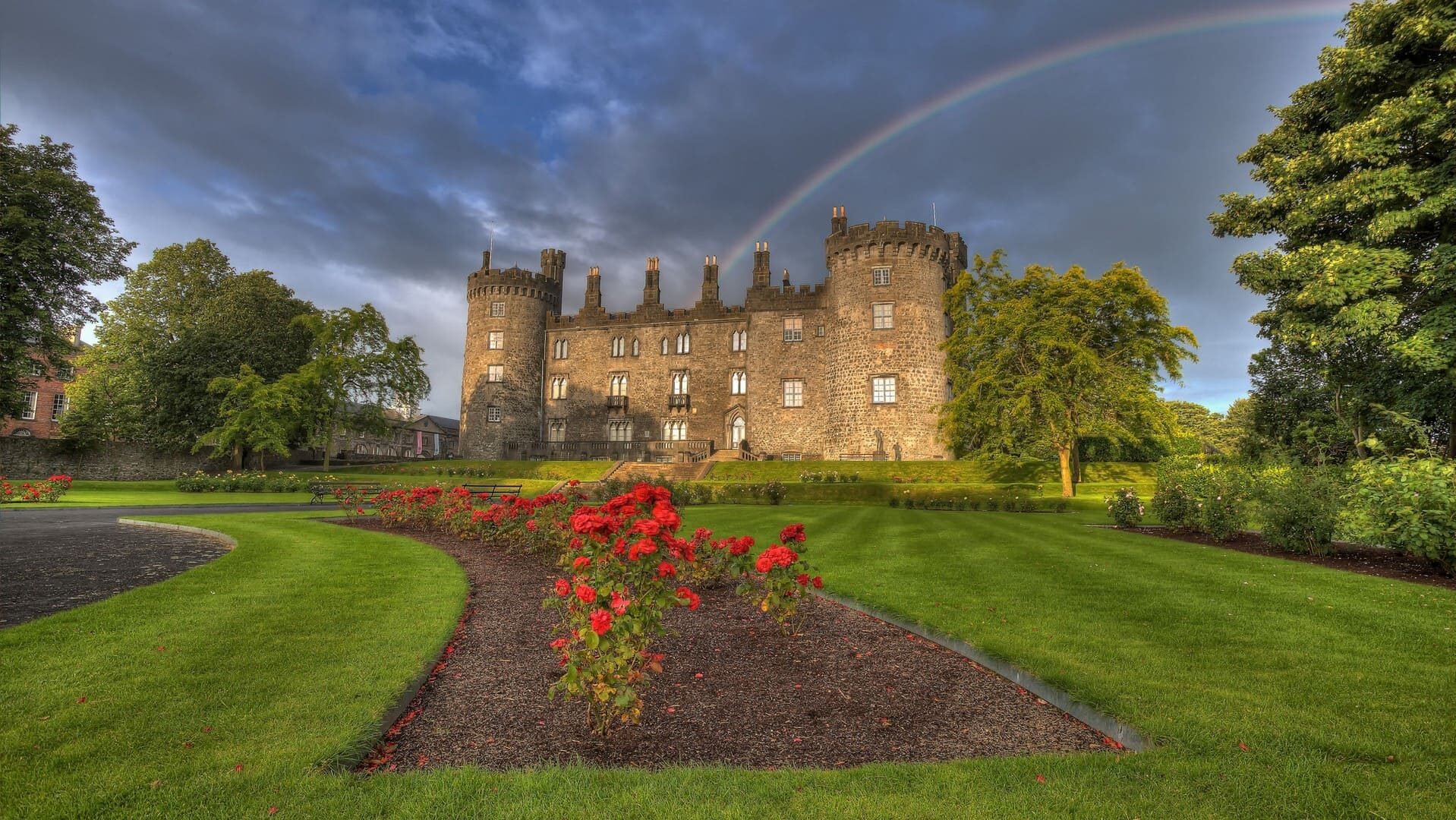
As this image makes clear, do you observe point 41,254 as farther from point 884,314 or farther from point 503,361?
point 884,314

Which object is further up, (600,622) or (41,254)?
(41,254)

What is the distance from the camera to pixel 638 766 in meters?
4.10

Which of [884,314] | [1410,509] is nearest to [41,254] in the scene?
[884,314]

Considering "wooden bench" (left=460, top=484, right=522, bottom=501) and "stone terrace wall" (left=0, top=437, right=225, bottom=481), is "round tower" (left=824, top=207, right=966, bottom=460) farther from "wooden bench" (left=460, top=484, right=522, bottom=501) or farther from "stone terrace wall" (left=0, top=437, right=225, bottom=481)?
"stone terrace wall" (left=0, top=437, right=225, bottom=481)

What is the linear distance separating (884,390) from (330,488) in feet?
95.8

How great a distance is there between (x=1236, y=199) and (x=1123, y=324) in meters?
11.8

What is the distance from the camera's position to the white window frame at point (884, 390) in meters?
37.9

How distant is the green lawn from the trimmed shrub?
1125mm

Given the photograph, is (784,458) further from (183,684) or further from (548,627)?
A: (183,684)

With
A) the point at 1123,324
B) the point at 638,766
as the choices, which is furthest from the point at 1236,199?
the point at 638,766

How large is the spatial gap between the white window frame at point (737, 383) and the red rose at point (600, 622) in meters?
40.5

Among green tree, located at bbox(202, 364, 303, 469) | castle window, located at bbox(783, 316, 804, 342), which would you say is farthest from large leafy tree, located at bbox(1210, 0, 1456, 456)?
green tree, located at bbox(202, 364, 303, 469)

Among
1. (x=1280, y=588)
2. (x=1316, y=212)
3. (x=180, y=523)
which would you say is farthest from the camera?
(x=1316, y=212)

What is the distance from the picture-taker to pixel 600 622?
4234mm
